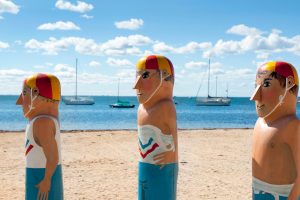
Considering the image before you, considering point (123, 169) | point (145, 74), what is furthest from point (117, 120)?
point (145, 74)

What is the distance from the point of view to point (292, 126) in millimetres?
5086

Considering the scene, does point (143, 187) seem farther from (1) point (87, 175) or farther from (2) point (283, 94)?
(1) point (87, 175)

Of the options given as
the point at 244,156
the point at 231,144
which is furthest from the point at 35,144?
the point at 231,144

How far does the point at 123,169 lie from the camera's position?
12.0m

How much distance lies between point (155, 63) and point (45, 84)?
64.3 inches

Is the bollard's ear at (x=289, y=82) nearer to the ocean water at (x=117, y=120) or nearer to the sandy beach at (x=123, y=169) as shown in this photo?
the sandy beach at (x=123, y=169)

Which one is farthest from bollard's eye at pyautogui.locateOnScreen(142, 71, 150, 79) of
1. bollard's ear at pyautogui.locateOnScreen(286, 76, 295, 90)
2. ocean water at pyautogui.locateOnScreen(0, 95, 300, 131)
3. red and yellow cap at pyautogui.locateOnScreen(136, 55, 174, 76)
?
ocean water at pyautogui.locateOnScreen(0, 95, 300, 131)

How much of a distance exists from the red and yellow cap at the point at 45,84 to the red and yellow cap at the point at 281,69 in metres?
2.92

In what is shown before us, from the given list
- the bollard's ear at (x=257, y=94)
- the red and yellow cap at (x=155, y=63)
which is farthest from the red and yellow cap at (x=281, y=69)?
the red and yellow cap at (x=155, y=63)

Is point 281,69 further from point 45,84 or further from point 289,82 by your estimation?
point 45,84

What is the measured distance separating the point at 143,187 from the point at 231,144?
1228 centimetres

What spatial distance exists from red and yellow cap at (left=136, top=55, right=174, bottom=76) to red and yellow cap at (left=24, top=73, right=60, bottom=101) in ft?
4.11

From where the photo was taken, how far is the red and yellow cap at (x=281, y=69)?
5.27 meters

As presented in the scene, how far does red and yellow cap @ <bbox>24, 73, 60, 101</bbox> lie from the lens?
631 centimetres
